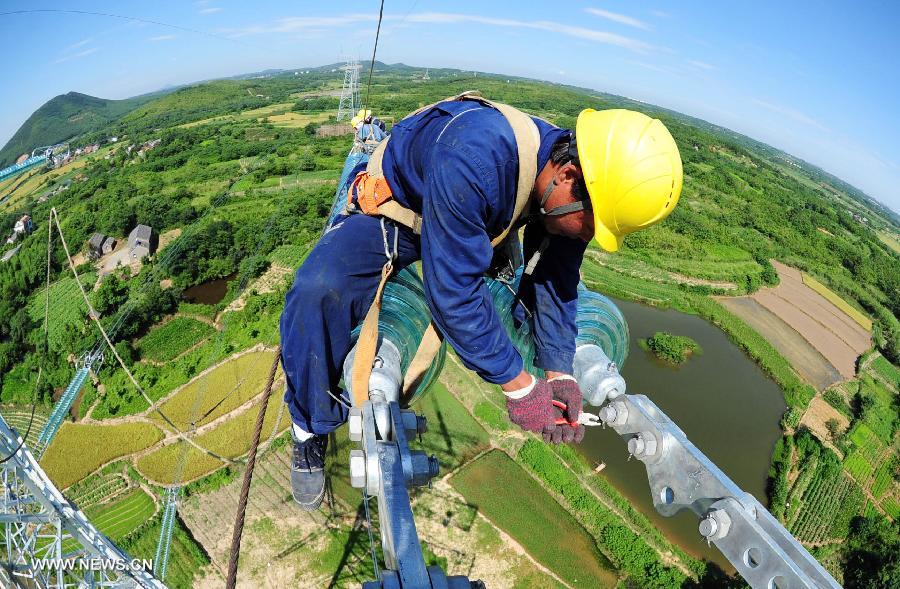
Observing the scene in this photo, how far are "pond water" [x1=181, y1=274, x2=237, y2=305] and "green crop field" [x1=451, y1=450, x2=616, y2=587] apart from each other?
77.3 ft

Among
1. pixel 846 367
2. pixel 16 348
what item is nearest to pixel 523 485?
pixel 846 367

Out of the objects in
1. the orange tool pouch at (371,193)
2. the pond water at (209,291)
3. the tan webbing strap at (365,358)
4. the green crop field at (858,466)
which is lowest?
the green crop field at (858,466)

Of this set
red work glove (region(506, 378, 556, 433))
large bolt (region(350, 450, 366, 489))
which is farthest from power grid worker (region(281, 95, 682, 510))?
large bolt (region(350, 450, 366, 489))

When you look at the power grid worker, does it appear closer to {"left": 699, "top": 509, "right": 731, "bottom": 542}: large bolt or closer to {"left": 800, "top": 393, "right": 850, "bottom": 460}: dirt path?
{"left": 699, "top": 509, "right": 731, "bottom": 542}: large bolt

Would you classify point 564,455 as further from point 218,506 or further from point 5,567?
point 5,567

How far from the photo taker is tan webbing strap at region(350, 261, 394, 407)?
2.07 meters

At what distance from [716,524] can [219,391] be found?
25027 mm

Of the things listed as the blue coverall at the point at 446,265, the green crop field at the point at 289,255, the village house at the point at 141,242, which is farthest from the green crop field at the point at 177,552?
the village house at the point at 141,242

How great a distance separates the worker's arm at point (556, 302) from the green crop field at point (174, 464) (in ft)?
66.6

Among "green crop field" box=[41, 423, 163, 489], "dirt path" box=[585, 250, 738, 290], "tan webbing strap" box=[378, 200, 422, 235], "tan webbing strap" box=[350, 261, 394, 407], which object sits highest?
"tan webbing strap" box=[378, 200, 422, 235]

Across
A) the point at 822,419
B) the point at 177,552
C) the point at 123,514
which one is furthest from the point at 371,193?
the point at 822,419

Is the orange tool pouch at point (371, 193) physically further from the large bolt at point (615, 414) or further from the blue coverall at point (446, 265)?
the large bolt at point (615, 414)

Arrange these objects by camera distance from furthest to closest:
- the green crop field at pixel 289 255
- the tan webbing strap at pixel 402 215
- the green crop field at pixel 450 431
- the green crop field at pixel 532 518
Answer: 1. the green crop field at pixel 289 255
2. the green crop field at pixel 450 431
3. the green crop field at pixel 532 518
4. the tan webbing strap at pixel 402 215

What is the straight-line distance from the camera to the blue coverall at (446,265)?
2287 millimetres
